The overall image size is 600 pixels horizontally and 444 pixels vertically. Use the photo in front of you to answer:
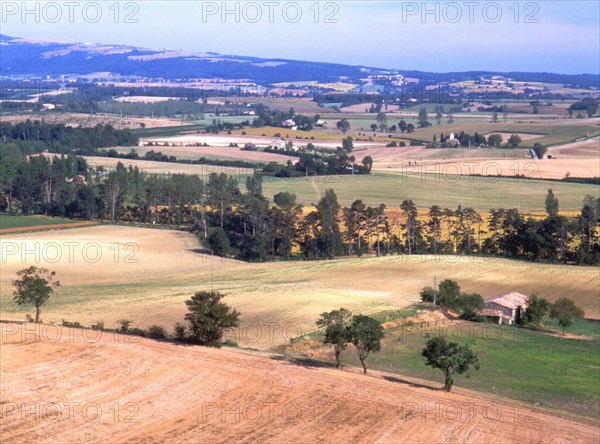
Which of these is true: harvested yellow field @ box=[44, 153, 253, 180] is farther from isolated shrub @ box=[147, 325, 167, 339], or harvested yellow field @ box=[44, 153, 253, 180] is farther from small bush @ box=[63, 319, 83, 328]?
isolated shrub @ box=[147, 325, 167, 339]

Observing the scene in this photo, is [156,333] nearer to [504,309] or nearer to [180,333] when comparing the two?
[180,333]

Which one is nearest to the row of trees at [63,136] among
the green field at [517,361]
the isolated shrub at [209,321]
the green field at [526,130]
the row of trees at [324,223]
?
the row of trees at [324,223]

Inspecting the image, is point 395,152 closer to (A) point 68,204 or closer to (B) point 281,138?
(B) point 281,138

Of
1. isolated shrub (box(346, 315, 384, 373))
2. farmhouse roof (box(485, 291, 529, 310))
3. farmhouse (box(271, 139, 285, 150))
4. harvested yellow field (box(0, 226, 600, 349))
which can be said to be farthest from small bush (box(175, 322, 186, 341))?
farmhouse (box(271, 139, 285, 150))

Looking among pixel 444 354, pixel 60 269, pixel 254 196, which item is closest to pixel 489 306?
pixel 444 354

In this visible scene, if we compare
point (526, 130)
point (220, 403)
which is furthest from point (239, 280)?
point (526, 130)

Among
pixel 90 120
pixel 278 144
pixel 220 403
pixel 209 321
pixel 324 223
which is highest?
pixel 90 120
